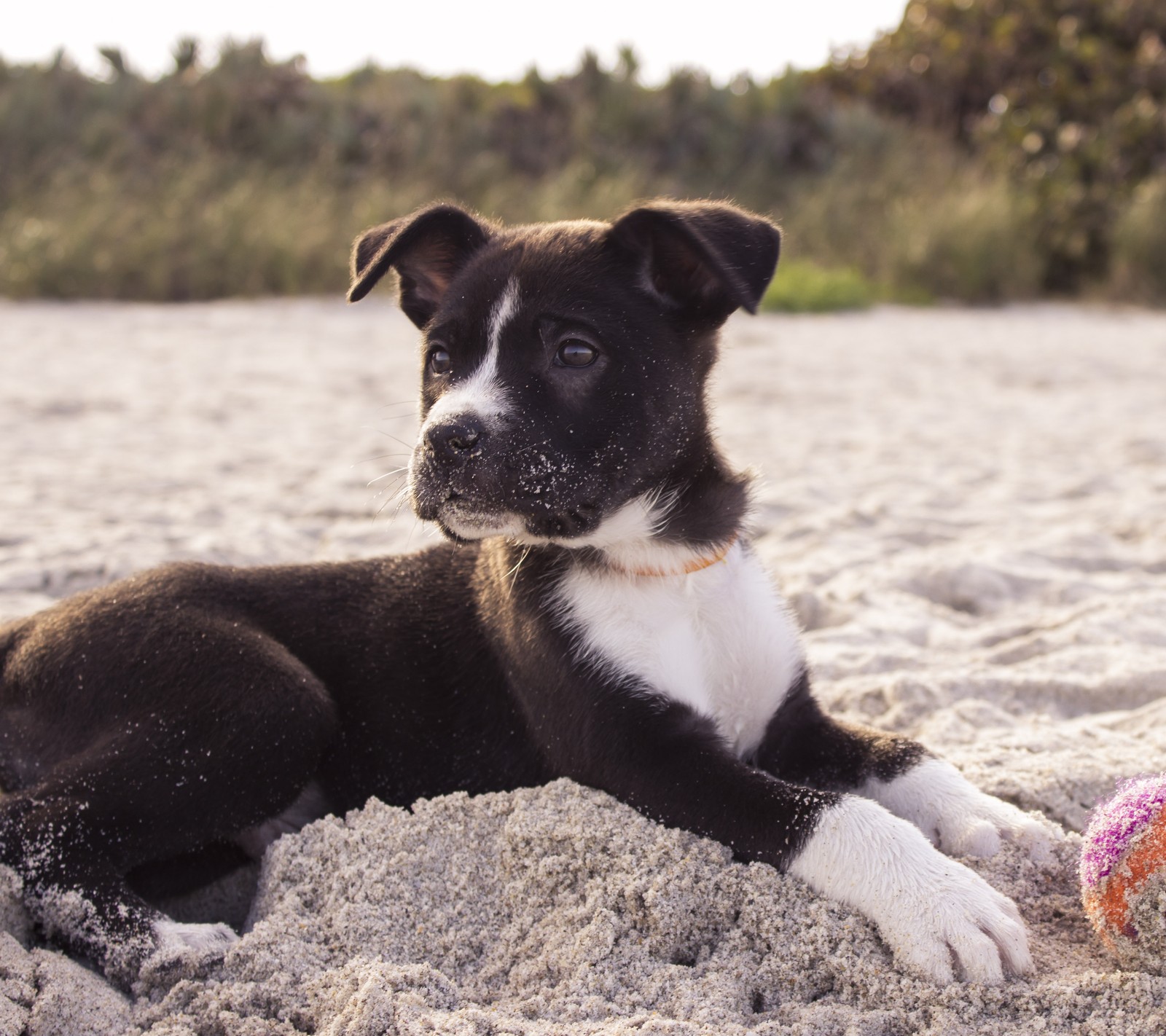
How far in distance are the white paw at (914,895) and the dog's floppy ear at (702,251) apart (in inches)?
47.4

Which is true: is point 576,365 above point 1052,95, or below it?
below

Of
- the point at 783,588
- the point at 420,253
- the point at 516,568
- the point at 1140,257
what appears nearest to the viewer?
the point at 516,568

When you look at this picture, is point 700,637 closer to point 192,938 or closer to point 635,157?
point 192,938

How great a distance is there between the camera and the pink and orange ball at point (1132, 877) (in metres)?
2.20

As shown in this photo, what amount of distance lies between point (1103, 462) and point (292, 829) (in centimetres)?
518

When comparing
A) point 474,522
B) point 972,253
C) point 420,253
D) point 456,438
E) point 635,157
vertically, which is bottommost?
point 474,522

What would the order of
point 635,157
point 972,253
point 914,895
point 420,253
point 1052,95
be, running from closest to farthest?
point 914,895, point 420,253, point 972,253, point 1052,95, point 635,157

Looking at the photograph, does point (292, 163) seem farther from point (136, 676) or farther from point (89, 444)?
point (136, 676)

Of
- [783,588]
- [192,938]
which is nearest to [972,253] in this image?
[783,588]

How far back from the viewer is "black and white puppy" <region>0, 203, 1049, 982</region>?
2.69m

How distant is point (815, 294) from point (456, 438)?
36.6 ft

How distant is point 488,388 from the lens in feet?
9.30

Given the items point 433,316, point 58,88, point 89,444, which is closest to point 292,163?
point 58,88

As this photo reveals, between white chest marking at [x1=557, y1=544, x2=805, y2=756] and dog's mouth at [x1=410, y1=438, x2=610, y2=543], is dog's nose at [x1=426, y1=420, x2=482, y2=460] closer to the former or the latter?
dog's mouth at [x1=410, y1=438, x2=610, y2=543]
